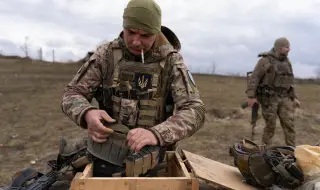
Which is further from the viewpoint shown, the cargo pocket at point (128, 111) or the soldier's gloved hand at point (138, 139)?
the cargo pocket at point (128, 111)

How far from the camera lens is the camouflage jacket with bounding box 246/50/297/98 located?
26.2 feet

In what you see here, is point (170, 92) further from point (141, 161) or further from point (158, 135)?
point (141, 161)

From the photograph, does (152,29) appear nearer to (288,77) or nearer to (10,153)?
(288,77)

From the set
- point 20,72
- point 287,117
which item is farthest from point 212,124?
point 20,72

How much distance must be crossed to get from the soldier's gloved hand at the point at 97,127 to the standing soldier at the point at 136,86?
3cm

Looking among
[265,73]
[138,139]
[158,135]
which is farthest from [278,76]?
[138,139]

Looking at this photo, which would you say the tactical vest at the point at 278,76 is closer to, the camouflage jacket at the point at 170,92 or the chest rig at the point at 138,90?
the camouflage jacket at the point at 170,92

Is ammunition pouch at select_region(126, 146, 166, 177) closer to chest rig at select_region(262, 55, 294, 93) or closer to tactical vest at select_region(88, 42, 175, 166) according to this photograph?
tactical vest at select_region(88, 42, 175, 166)

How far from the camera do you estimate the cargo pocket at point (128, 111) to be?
115 inches

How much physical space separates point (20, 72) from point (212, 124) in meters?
15.2

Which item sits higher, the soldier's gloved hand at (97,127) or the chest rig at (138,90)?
the chest rig at (138,90)

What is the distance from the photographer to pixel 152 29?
2.75 meters

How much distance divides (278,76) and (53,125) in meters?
6.07

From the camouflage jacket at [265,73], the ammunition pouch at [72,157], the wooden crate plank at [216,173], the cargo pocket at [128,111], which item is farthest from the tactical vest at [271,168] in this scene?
the camouflage jacket at [265,73]
